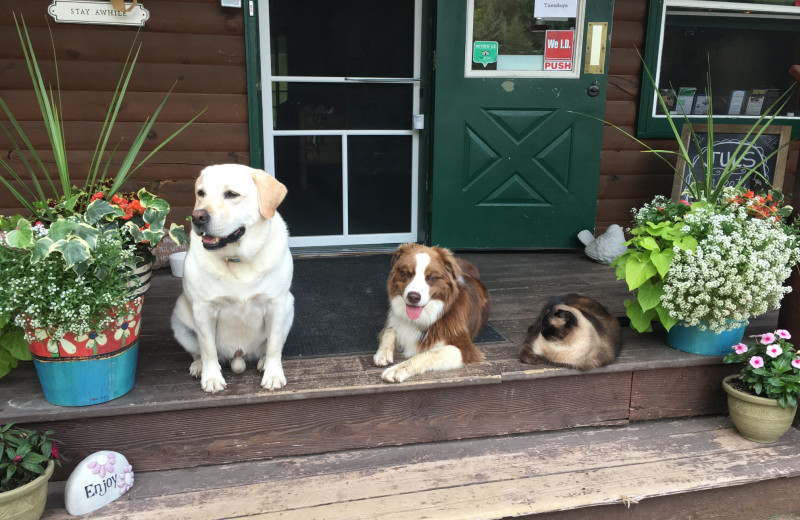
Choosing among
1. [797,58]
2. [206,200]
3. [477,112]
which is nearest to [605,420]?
[206,200]

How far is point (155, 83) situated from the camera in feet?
12.1

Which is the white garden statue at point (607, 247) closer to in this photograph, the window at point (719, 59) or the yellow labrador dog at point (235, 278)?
the window at point (719, 59)

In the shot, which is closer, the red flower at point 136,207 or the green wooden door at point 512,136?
the red flower at point 136,207

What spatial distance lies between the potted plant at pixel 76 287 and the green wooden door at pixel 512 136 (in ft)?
7.53

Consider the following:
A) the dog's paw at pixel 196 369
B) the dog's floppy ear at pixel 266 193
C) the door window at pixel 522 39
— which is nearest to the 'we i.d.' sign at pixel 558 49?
the door window at pixel 522 39

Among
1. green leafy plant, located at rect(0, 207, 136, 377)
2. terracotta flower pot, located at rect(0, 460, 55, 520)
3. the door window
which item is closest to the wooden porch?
terracotta flower pot, located at rect(0, 460, 55, 520)

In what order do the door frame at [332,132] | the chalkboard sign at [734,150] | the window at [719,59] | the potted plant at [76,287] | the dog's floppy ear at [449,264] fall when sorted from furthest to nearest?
1. the window at [719,59]
2. the chalkboard sign at [734,150]
3. the door frame at [332,132]
4. the dog's floppy ear at [449,264]
5. the potted plant at [76,287]

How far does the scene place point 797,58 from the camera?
447 centimetres

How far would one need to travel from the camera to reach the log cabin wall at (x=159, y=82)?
11.6ft

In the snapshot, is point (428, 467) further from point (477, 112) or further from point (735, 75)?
point (735, 75)

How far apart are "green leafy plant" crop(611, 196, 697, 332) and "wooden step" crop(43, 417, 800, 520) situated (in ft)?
1.76

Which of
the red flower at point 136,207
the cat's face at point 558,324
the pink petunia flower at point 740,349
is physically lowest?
the pink petunia flower at point 740,349

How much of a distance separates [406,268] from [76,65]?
2.66 m

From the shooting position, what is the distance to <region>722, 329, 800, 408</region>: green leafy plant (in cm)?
236
